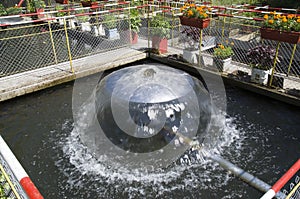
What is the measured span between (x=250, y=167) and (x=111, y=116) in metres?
3.30

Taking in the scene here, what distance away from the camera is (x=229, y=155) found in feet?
19.7

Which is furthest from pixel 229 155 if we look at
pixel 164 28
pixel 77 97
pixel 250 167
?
pixel 164 28

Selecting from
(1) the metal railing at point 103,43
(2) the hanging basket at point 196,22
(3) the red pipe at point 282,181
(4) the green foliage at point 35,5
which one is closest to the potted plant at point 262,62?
(1) the metal railing at point 103,43

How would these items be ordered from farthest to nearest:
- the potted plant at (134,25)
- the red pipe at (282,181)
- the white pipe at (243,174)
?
the potted plant at (134,25), the white pipe at (243,174), the red pipe at (282,181)

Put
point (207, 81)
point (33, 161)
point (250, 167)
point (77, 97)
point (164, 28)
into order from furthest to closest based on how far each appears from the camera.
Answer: point (164, 28), point (207, 81), point (77, 97), point (33, 161), point (250, 167)

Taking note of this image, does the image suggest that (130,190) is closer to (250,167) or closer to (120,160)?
(120,160)

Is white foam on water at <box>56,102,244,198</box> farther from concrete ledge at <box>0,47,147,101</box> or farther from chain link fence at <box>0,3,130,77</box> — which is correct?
chain link fence at <box>0,3,130,77</box>

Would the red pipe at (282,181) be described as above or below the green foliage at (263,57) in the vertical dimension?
above

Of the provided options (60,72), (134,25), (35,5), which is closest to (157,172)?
(60,72)

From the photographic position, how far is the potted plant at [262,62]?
27.0ft

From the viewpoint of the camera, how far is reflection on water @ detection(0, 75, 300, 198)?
5141 millimetres

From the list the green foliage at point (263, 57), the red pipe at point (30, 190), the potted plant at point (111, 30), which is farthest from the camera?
the potted plant at point (111, 30)

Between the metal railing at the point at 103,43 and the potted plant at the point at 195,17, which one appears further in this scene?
the metal railing at the point at 103,43

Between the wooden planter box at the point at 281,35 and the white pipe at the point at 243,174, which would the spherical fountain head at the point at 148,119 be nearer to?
the white pipe at the point at 243,174
